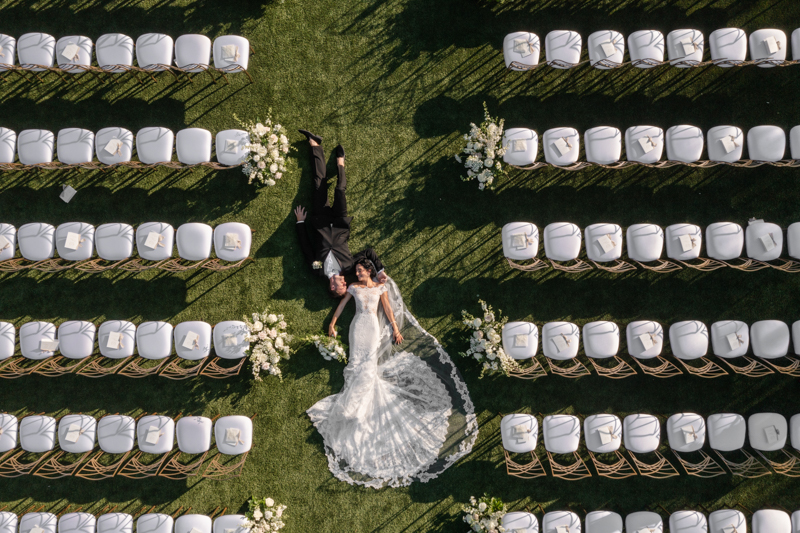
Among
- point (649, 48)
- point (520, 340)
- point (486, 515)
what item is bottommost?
point (486, 515)

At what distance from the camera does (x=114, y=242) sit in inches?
229

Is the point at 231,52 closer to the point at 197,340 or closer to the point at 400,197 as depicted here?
the point at 400,197

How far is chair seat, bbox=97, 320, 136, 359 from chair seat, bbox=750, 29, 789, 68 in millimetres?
8478

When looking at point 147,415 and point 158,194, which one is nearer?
point 147,415

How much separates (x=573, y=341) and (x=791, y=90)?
15.0 ft

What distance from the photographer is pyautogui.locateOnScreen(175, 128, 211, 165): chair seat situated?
583 cm

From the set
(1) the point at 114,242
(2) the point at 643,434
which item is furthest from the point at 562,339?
(1) the point at 114,242

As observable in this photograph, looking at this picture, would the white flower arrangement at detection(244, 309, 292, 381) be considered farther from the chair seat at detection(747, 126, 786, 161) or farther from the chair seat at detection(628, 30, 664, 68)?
the chair seat at detection(747, 126, 786, 161)

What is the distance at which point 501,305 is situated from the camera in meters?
6.25

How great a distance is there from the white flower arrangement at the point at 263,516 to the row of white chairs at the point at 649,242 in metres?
4.29

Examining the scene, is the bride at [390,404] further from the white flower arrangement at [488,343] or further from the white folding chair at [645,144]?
the white folding chair at [645,144]

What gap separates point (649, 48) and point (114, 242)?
704cm

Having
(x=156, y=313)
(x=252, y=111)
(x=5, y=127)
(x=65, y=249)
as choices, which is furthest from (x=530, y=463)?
(x=5, y=127)

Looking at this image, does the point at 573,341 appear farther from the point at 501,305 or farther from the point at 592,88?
the point at 592,88
